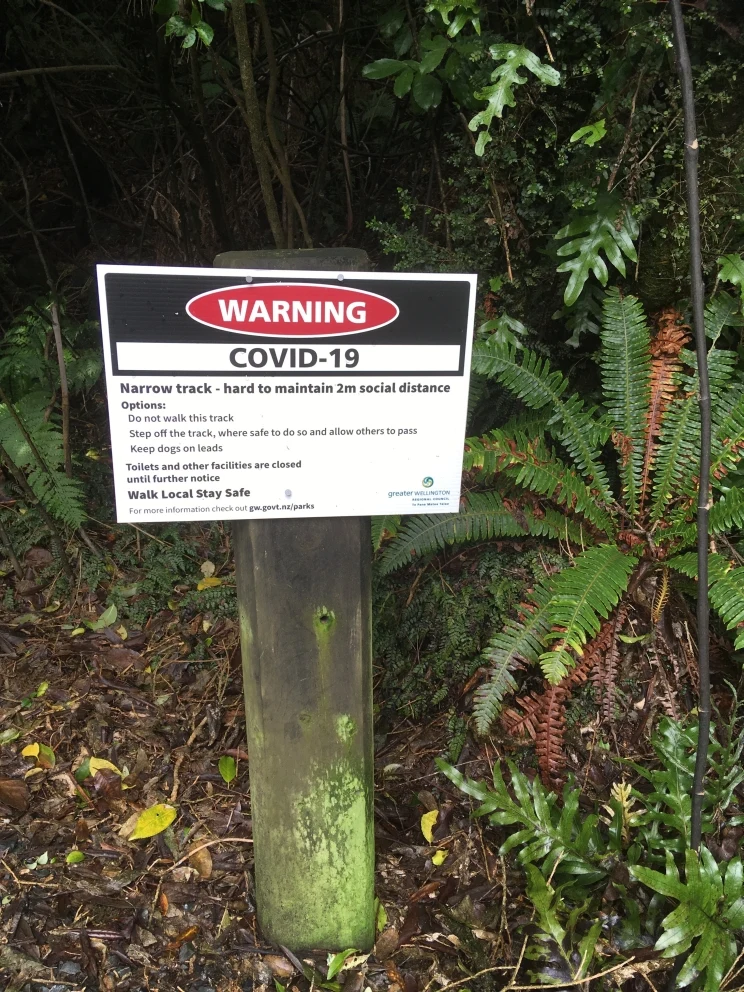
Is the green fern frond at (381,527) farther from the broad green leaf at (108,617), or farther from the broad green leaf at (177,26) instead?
the broad green leaf at (177,26)

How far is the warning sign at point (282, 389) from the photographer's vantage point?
1.34 metres

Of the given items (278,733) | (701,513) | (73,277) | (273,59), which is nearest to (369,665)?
(278,733)

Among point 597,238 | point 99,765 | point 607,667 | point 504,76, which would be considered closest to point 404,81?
point 504,76

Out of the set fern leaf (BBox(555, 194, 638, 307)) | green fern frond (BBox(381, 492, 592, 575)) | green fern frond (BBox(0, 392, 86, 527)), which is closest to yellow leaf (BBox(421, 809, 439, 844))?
green fern frond (BBox(381, 492, 592, 575))

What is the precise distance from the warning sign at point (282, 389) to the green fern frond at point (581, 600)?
86 cm

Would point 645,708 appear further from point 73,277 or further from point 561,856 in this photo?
point 73,277

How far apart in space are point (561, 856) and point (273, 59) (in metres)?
3.01

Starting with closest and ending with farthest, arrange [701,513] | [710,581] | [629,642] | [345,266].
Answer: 1. [345,266]
2. [701,513]
3. [710,581]
4. [629,642]

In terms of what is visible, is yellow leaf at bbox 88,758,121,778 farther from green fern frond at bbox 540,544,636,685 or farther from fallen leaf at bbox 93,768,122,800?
green fern frond at bbox 540,544,636,685

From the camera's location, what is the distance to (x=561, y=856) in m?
1.93

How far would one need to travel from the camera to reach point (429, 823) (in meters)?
2.26

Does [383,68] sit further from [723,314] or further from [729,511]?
[729,511]

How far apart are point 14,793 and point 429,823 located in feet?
4.56

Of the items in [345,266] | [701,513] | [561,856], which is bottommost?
[561,856]
